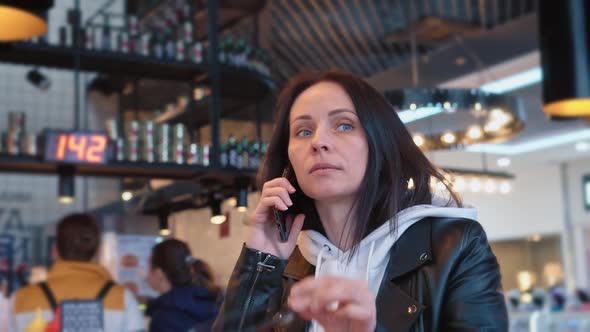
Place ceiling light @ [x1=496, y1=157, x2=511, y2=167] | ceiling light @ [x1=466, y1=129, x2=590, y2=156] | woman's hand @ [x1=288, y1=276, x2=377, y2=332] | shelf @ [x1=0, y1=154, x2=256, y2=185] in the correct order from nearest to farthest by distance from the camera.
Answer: woman's hand @ [x1=288, y1=276, x2=377, y2=332] → shelf @ [x1=0, y1=154, x2=256, y2=185] → ceiling light @ [x1=466, y1=129, x2=590, y2=156] → ceiling light @ [x1=496, y1=157, x2=511, y2=167]

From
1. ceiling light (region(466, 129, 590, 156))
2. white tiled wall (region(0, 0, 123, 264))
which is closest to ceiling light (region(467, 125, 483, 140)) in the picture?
white tiled wall (region(0, 0, 123, 264))

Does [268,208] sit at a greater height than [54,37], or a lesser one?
lesser

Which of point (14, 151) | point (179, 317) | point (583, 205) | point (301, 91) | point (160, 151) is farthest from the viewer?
point (583, 205)

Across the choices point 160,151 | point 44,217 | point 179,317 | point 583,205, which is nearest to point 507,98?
point 160,151

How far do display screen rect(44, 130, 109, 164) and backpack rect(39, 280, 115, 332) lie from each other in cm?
170

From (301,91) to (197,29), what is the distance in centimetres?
505

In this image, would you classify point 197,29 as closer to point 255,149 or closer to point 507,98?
point 255,149

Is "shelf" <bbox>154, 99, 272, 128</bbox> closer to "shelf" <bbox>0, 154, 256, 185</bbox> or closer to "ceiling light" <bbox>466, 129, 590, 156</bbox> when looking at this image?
"shelf" <bbox>0, 154, 256, 185</bbox>

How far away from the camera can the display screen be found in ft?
15.0

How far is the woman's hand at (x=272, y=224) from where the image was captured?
3.93ft

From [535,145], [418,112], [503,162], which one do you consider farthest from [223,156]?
[503,162]

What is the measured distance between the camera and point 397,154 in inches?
46.4

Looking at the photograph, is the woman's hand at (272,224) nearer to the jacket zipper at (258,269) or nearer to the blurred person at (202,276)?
the jacket zipper at (258,269)

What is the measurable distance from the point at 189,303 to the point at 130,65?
228 centimetres
